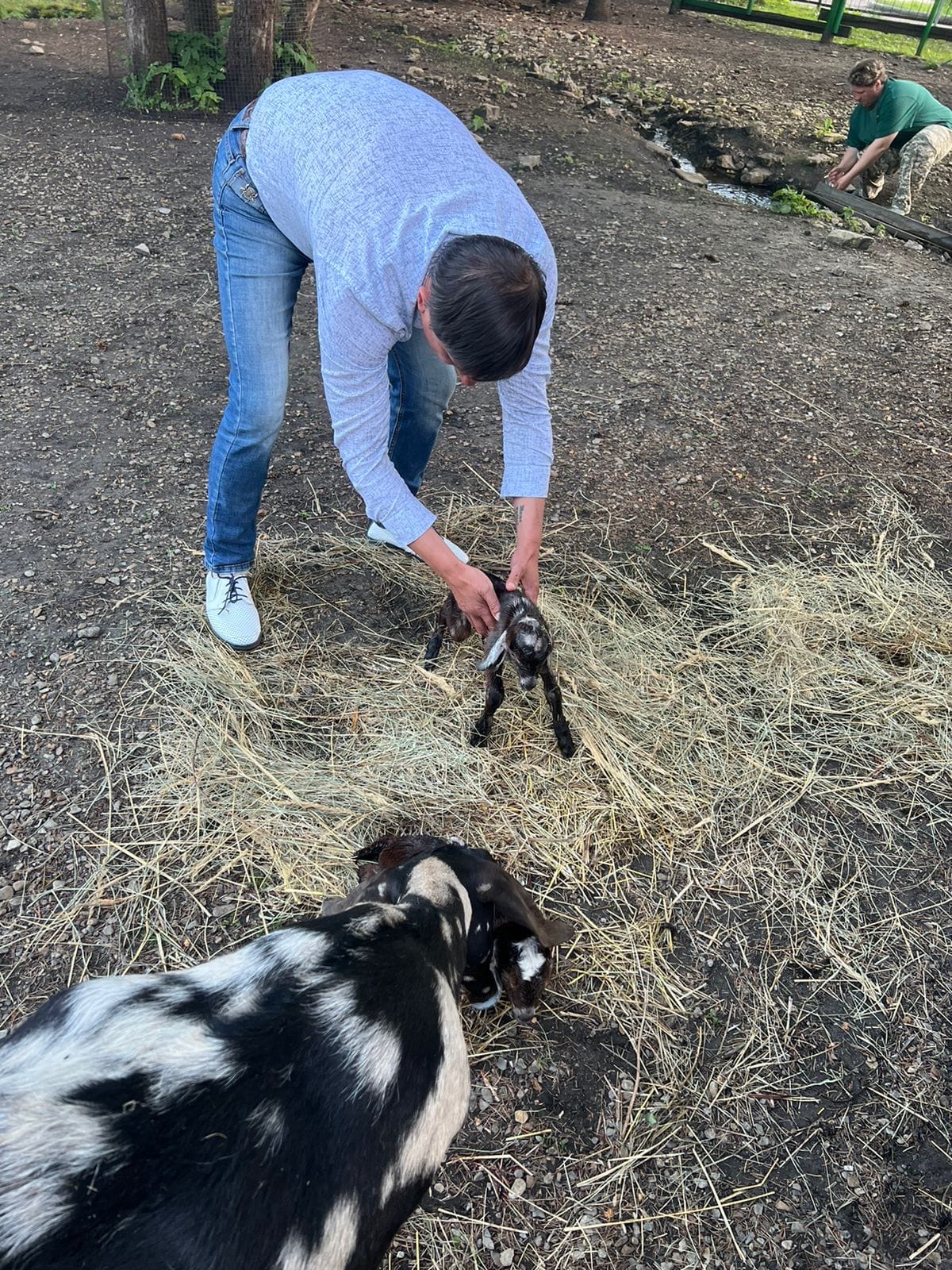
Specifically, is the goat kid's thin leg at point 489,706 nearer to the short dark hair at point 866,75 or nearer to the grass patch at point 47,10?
the short dark hair at point 866,75

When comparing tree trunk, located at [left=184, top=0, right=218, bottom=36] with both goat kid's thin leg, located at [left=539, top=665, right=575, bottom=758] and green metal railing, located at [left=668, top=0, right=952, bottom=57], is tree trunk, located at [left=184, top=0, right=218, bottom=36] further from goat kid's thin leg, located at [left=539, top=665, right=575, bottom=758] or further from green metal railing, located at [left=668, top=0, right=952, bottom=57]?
green metal railing, located at [left=668, top=0, right=952, bottom=57]

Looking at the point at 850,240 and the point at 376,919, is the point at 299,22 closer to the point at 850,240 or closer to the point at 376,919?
the point at 850,240

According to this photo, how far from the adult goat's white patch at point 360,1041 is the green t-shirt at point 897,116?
1049 cm

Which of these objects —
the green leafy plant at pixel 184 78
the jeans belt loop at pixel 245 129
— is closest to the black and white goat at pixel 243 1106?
the jeans belt loop at pixel 245 129

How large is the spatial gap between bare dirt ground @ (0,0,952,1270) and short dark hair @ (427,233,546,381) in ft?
6.73

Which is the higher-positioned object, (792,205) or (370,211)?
(370,211)

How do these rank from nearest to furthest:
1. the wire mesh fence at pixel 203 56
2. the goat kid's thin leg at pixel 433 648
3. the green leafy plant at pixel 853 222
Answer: the goat kid's thin leg at pixel 433 648, the wire mesh fence at pixel 203 56, the green leafy plant at pixel 853 222

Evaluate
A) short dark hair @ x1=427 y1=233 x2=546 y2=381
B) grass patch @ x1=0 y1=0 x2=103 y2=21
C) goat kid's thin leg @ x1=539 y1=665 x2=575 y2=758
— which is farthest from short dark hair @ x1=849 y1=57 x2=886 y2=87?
short dark hair @ x1=427 y1=233 x2=546 y2=381

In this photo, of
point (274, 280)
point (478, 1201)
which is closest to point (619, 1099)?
point (478, 1201)

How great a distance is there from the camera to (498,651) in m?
3.22

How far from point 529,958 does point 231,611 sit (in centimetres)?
198

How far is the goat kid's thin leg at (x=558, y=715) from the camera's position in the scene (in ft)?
11.3

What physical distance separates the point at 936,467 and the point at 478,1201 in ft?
15.9

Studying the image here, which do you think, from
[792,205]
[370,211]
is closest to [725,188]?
[792,205]
